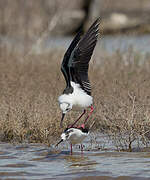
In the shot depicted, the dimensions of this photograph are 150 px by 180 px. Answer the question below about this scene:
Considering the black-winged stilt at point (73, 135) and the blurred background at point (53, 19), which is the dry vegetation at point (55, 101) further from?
the blurred background at point (53, 19)

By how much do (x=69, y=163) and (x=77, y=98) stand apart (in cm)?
90

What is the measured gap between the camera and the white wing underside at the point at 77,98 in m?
5.67

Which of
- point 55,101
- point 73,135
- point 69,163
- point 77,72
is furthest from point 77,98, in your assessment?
point 55,101

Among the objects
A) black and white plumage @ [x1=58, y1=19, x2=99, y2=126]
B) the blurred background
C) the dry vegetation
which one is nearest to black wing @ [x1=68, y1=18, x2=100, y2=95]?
black and white plumage @ [x1=58, y1=19, x2=99, y2=126]

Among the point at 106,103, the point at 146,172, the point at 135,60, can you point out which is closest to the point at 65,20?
the point at 135,60

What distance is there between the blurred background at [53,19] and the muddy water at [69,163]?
1.56 m

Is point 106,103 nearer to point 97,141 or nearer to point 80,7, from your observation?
point 97,141

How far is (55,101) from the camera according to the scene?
6777 millimetres

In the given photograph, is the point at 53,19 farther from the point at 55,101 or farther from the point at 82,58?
the point at 82,58

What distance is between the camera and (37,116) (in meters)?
6.07

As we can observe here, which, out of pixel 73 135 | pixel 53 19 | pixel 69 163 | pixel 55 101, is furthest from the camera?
pixel 53 19

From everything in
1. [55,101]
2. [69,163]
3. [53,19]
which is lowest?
[69,163]

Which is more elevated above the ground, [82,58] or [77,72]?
[82,58]

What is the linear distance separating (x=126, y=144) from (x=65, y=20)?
17947 millimetres
